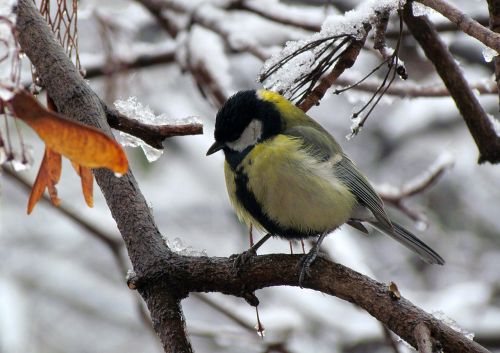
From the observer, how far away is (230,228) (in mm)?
5566

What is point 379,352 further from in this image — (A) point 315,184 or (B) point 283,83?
(B) point 283,83

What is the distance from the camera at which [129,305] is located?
4.95 m

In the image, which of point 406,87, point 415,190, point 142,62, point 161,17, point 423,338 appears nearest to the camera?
point 423,338

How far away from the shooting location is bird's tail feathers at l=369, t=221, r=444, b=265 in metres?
2.46

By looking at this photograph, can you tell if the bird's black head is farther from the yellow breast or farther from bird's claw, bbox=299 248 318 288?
bird's claw, bbox=299 248 318 288

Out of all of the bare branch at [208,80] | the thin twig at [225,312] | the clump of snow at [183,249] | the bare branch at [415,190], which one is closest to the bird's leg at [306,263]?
the clump of snow at [183,249]

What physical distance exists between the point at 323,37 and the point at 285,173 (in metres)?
0.52

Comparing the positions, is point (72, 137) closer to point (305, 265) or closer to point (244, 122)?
point (305, 265)

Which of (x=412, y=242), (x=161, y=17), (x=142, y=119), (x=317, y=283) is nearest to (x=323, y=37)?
(x=142, y=119)

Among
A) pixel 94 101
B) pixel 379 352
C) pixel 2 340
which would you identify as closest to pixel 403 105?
pixel 379 352

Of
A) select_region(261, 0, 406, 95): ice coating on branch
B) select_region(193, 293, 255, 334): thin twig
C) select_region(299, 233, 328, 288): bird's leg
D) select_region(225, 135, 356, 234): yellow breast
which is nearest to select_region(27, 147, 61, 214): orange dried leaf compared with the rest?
select_region(299, 233, 328, 288): bird's leg

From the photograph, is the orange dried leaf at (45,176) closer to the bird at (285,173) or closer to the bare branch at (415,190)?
the bird at (285,173)

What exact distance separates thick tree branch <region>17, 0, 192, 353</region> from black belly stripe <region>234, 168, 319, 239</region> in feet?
2.31

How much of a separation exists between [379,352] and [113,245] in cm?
264
